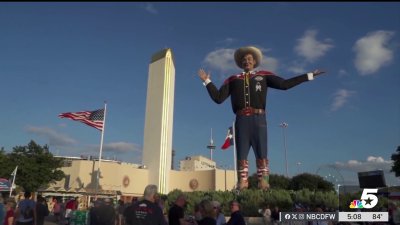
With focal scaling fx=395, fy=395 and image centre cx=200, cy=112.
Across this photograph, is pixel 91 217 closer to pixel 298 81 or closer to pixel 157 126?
pixel 298 81

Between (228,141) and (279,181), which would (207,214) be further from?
(279,181)

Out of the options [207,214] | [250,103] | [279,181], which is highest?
[279,181]

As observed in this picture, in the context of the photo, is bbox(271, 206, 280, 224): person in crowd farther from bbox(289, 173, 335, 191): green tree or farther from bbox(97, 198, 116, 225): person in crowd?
bbox(289, 173, 335, 191): green tree

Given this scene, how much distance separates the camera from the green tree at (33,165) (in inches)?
1692

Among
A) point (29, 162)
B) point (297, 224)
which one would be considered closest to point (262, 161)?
point (297, 224)

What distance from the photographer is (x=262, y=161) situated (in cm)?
1550

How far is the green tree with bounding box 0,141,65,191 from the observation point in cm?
4298

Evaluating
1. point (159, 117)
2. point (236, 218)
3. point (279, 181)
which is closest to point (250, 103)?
point (236, 218)

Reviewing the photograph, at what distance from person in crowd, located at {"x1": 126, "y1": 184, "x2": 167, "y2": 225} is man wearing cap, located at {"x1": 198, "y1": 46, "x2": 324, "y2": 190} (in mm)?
9651

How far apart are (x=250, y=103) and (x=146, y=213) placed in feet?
33.7

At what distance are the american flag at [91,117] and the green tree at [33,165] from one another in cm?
1734

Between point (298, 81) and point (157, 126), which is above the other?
point (157, 126)

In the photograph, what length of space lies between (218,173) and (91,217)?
5069 cm

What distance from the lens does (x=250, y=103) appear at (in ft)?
51.6
